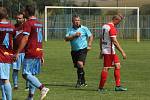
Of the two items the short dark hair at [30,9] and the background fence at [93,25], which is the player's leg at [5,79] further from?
the background fence at [93,25]

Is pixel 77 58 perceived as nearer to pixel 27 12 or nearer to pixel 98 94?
pixel 98 94

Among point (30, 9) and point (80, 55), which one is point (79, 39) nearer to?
point (80, 55)

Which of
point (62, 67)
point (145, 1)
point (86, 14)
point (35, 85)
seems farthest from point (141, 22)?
point (35, 85)

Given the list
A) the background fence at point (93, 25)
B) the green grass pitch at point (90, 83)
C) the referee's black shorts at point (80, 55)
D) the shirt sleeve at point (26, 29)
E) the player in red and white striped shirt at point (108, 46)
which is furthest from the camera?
Result: the background fence at point (93, 25)

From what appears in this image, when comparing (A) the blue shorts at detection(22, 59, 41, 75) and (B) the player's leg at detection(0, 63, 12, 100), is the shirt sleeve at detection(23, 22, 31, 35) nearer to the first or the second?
(A) the blue shorts at detection(22, 59, 41, 75)

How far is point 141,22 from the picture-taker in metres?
65.4

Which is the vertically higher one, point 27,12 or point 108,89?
point 27,12

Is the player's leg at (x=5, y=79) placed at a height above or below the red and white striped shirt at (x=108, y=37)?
below

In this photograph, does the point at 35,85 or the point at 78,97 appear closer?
the point at 35,85

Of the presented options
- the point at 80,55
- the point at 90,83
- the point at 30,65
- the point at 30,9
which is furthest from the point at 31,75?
the point at 90,83

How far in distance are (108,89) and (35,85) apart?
3.90m

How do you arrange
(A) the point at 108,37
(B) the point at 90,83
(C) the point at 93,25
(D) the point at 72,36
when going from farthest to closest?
(C) the point at 93,25 < (B) the point at 90,83 < (D) the point at 72,36 < (A) the point at 108,37

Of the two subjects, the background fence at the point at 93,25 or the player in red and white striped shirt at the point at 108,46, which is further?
the background fence at the point at 93,25

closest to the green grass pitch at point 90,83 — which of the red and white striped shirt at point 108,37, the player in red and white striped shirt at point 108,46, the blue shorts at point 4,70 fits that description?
the player in red and white striped shirt at point 108,46
